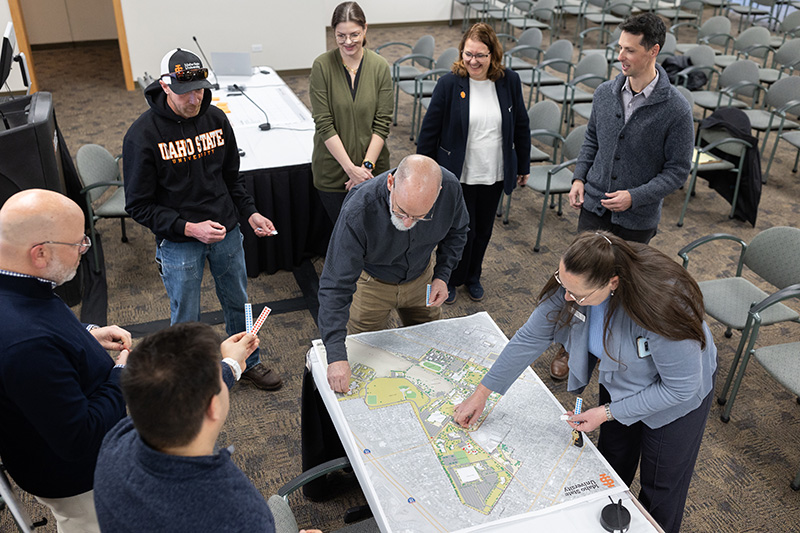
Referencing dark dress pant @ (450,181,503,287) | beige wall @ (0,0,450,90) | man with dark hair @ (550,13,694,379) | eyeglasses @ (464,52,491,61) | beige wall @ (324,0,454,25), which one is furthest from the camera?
beige wall @ (324,0,454,25)

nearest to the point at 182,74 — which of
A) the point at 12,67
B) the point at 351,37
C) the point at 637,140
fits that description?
the point at 351,37

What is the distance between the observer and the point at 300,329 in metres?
3.85

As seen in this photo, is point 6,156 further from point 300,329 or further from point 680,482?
point 680,482

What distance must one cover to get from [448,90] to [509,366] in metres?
1.88

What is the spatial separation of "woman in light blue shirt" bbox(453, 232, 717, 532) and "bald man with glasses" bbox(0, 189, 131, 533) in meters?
1.15

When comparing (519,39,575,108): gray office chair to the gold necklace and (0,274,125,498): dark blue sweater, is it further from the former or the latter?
(0,274,125,498): dark blue sweater

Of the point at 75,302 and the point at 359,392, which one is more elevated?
the point at 359,392

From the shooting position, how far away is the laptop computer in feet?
18.7

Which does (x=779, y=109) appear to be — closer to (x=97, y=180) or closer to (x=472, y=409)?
(x=472, y=409)

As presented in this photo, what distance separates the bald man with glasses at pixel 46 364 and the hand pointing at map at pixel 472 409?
1062mm

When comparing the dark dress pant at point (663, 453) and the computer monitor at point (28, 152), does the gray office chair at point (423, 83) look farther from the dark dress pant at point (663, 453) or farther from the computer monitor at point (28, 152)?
the dark dress pant at point (663, 453)

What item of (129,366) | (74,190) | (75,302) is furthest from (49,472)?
(74,190)

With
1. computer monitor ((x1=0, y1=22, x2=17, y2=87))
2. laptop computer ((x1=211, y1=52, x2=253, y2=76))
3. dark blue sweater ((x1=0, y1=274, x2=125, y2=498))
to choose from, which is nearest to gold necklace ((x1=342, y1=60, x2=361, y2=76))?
dark blue sweater ((x1=0, y1=274, x2=125, y2=498))

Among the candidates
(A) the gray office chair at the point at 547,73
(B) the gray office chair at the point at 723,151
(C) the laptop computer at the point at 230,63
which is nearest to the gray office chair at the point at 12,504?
(C) the laptop computer at the point at 230,63
